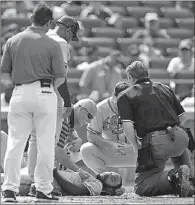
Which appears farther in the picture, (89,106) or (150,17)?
(150,17)

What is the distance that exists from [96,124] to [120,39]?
784 cm

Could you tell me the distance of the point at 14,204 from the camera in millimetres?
6281

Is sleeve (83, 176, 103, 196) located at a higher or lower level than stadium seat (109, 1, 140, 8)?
lower

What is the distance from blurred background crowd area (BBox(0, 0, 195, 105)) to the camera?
12.9 meters

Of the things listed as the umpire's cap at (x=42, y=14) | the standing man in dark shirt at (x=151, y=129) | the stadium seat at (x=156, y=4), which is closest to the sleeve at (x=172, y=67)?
the stadium seat at (x=156, y=4)

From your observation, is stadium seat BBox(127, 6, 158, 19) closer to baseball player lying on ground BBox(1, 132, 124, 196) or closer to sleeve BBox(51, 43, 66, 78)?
baseball player lying on ground BBox(1, 132, 124, 196)

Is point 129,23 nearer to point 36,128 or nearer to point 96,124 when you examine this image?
point 96,124

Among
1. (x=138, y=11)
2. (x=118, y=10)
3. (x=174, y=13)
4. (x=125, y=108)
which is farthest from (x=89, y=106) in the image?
(x=174, y=13)

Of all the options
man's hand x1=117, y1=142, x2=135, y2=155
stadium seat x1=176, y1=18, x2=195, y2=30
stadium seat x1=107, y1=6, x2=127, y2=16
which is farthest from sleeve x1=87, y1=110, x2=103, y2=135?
stadium seat x1=176, y1=18, x2=195, y2=30

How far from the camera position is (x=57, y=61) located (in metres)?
6.71

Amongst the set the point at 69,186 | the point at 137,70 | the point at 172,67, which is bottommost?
the point at 69,186

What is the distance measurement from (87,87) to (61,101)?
17.6 ft

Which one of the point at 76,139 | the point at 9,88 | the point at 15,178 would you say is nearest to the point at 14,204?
the point at 15,178

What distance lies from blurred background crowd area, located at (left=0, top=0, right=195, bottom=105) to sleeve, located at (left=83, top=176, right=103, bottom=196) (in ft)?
14.1
